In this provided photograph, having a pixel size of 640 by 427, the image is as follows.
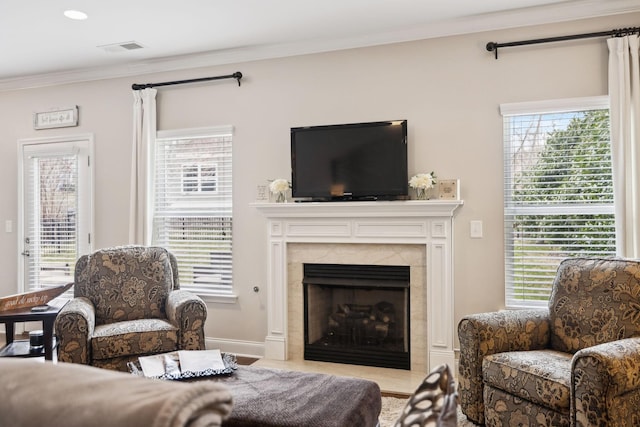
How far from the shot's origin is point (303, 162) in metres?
4.19

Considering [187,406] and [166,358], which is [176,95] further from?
[187,406]

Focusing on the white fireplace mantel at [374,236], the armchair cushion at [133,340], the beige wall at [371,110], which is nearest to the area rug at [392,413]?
the white fireplace mantel at [374,236]

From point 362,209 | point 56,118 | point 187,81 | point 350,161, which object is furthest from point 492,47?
point 56,118

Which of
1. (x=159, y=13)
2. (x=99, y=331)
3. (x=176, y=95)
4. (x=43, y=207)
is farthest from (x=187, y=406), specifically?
(x=43, y=207)

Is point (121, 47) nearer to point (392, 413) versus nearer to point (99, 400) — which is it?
point (392, 413)

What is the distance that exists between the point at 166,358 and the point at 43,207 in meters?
3.65

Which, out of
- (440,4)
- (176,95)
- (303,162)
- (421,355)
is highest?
(440,4)

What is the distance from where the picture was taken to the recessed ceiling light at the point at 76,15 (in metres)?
3.61

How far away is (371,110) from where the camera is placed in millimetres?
4137

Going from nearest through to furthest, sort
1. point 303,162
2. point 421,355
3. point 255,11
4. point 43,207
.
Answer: point 255,11, point 421,355, point 303,162, point 43,207

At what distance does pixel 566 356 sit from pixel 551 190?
1.42m

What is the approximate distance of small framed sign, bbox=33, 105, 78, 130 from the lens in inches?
204

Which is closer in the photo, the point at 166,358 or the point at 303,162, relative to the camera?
the point at 166,358

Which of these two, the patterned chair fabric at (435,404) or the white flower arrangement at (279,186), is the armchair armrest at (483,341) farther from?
the white flower arrangement at (279,186)
